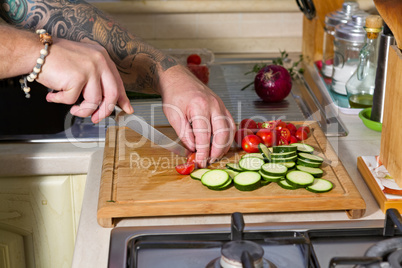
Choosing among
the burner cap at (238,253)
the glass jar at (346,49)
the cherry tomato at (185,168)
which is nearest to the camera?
the burner cap at (238,253)

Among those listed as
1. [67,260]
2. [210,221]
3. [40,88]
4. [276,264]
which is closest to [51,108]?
[40,88]

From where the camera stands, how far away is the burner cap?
31.2 inches

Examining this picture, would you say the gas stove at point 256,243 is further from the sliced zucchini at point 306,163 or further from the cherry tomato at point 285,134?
the cherry tomato at point 285,134

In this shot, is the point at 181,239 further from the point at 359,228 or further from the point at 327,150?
the point at 327,150

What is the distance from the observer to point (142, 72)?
143 cm

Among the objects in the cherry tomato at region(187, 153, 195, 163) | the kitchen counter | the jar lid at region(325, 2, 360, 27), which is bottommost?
the kitchen counter

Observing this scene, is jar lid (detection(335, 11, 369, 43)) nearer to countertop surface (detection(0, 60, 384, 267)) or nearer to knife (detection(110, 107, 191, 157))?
countertop surface (detection(0, 60, 384, 267))

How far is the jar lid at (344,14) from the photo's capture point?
5.62 ft

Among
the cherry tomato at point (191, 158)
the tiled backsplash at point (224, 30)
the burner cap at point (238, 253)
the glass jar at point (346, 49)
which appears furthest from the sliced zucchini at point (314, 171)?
the tiled backsplash at point (224, 30)

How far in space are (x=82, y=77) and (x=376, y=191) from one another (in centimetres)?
64

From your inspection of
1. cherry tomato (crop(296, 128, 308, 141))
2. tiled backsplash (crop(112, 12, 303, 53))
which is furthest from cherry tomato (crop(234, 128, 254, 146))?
tiled backsplash (crop(112, 12, 303, 53))

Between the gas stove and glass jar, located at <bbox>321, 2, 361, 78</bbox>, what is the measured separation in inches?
35.9

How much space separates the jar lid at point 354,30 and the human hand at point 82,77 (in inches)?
33.4

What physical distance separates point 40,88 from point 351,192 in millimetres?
845
